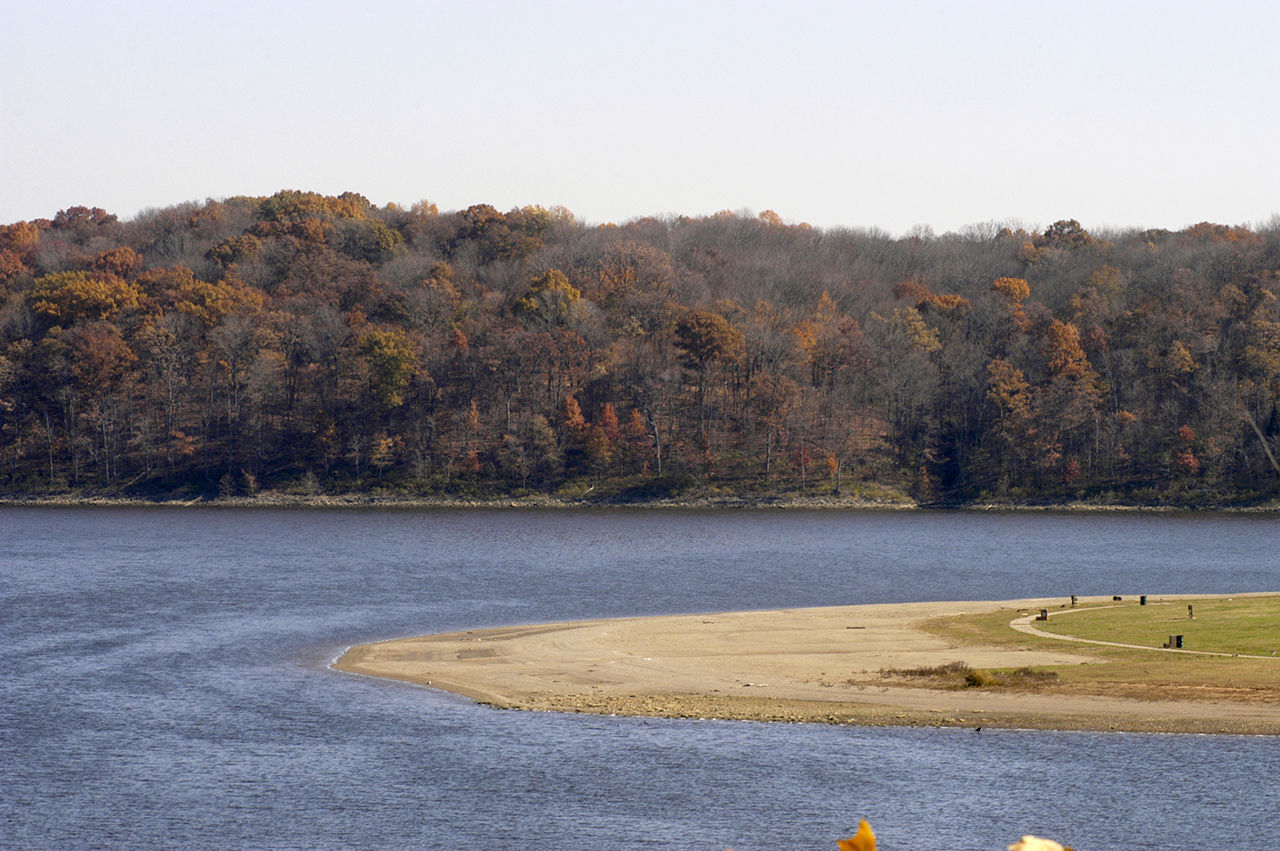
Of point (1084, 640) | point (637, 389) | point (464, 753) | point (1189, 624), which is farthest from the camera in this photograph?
point (637, 389)

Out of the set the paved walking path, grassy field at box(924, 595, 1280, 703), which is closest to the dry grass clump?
grassy field at box(924, 595, 1280, 703)

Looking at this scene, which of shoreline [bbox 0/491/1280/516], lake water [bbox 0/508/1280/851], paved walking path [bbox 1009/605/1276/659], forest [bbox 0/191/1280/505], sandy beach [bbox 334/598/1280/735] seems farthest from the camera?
forest [bbox 0/191/1280/505]

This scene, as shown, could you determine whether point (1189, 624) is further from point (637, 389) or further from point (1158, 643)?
point (637, 389)

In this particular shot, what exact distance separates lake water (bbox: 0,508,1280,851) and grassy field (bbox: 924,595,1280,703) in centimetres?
507

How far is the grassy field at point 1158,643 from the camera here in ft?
147

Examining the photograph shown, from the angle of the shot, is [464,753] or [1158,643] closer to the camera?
[464,753]

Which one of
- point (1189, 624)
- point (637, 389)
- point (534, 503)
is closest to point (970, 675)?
point (1189, 624)

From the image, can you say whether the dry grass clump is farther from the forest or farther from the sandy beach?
the forest

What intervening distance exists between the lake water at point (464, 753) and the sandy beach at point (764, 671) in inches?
57.1

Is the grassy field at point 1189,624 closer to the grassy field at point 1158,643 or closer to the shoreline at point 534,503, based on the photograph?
the grassy field at point 1158,643

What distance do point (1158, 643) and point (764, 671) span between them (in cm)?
1593

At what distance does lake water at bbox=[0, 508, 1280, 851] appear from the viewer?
33.2 m

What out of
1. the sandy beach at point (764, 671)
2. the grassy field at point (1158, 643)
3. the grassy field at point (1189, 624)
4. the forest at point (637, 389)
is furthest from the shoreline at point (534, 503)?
the grassy field at point (1189, 624)

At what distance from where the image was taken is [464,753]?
39906 millimetres
